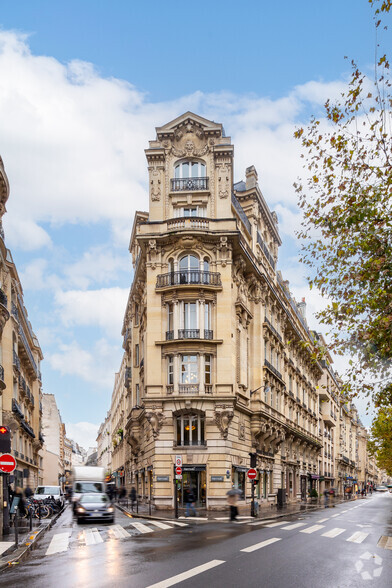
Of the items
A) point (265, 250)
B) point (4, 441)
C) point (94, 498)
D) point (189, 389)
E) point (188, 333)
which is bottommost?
point (94, 498)

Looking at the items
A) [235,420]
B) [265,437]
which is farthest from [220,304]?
[265,437]

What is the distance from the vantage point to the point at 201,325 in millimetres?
37656

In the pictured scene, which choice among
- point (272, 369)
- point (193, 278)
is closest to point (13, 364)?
point (193, 278)

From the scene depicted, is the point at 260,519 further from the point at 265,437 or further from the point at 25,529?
the point at 265,437

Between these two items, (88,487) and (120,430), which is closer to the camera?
(88,487)

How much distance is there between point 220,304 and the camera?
38344 mm

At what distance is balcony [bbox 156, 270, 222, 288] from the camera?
126 ft

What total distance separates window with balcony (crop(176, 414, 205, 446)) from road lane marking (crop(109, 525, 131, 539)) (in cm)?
1258

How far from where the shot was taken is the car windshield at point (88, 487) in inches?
1208

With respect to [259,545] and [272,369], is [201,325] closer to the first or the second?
[272,369]

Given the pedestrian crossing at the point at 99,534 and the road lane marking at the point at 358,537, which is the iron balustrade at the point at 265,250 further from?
the road lane marking at the point at 358,537

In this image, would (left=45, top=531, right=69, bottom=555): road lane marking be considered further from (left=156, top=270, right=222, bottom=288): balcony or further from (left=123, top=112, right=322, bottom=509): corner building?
(left=156, top=270, right=222, bottom=288): balcony

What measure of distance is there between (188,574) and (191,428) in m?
25.7

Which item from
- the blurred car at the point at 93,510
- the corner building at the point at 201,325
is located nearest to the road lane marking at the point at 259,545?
the blurred car at the point at 93,510
